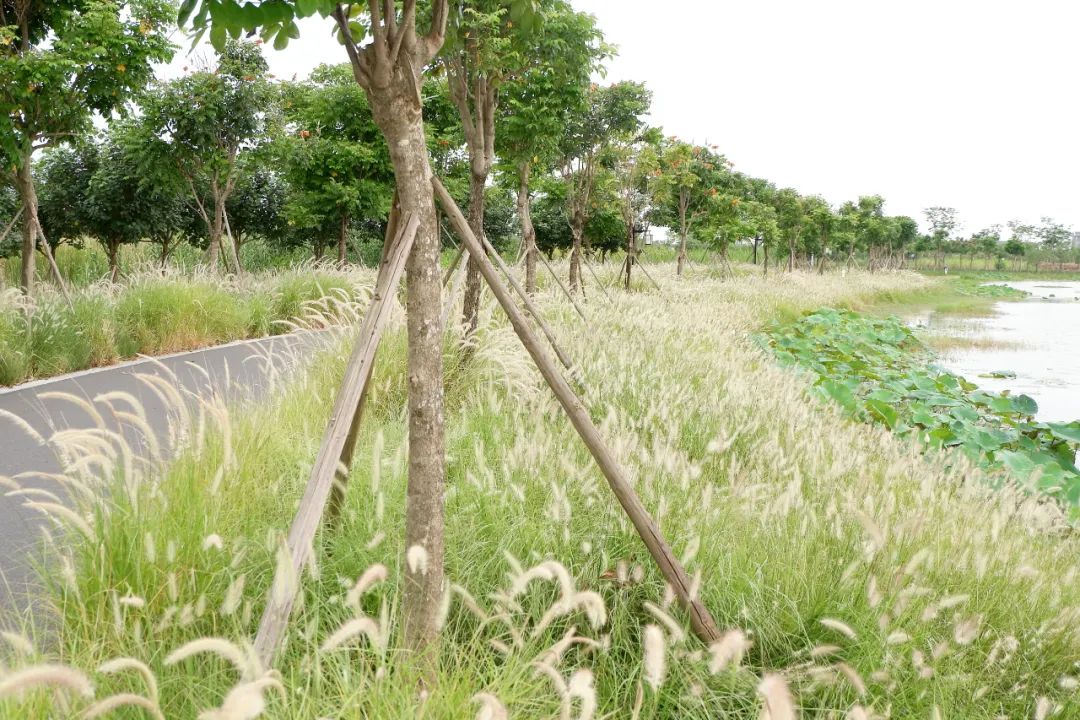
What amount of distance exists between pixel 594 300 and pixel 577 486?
8105mm

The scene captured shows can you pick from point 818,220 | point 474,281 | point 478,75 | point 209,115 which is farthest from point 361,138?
point 818,220

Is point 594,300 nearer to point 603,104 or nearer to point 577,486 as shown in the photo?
point 603,104

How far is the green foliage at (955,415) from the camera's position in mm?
5031

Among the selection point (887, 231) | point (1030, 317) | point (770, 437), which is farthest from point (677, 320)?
point (887, 231)

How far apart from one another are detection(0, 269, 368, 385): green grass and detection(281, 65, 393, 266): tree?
408cm

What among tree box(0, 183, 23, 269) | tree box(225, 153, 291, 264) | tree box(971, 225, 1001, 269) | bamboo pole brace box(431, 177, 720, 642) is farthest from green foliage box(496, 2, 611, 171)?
tree box(971, 225, 1001, 269)

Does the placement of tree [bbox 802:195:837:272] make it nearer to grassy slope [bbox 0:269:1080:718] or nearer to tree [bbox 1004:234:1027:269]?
grassy slope [bbox 0:269:1080:718]

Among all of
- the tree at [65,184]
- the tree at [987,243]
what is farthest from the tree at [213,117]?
the tree at [987,243]

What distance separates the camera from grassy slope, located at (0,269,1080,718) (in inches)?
70.7

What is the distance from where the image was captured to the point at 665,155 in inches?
705

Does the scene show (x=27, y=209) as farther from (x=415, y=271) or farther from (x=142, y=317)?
(x=415, y=271)

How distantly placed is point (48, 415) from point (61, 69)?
5328mm

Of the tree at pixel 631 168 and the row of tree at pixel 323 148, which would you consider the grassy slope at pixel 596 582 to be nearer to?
the row of tree at pixel 323 148

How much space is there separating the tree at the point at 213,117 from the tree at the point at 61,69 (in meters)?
2.52
